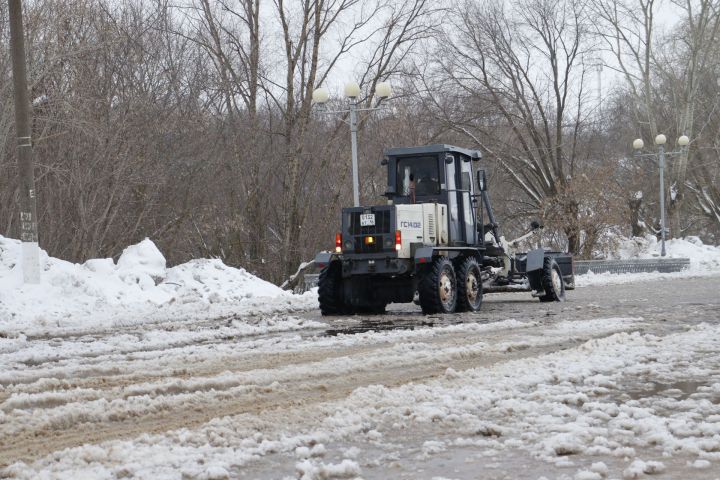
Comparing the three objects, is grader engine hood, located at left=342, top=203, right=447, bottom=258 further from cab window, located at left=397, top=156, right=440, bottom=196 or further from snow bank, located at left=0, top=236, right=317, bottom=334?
snow bank, located at left=0, top=236, right=317, bottom=334

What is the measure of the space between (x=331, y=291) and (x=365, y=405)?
10.5 meters

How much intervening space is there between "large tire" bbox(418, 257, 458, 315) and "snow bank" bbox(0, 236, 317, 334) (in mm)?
2770

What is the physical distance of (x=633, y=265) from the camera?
37.9m

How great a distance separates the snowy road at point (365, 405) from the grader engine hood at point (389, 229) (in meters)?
4.92

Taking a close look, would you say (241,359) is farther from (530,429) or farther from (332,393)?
(530,429)

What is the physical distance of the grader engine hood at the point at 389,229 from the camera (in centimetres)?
1745

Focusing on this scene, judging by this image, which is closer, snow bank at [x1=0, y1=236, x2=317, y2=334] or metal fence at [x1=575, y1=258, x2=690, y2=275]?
snow bank at [x1=0, y1=236, x2=317, y2=334]

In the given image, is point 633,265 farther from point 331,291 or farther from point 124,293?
point 124,293

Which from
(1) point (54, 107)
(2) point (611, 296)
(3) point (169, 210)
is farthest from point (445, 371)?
(3) point (169, 210)

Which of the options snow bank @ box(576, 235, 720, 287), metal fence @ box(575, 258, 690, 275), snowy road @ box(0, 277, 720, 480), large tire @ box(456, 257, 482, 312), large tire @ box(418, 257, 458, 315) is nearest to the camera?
snowy road @ box(0, 277, 720, 480)

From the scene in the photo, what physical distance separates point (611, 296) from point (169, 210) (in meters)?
12.3

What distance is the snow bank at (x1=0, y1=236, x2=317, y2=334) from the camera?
51.1 feet

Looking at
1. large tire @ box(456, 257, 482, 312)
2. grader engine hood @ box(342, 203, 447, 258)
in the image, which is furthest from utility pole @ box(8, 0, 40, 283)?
large tire @ box(456, 257, 482, 312)

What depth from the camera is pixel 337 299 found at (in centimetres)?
1767
